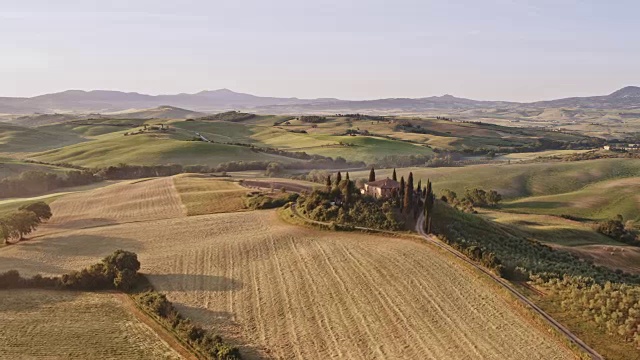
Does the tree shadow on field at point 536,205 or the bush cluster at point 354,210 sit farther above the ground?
the bush cluster at point 354,210

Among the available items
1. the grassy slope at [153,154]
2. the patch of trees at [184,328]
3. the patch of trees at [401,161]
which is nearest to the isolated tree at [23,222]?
the patch of trees at [184,328]

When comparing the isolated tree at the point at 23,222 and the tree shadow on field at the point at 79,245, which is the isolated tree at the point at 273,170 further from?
the isolated tree at the point at 23,222

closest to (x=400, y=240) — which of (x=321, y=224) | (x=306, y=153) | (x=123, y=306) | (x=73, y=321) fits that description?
(x=321, y=224)

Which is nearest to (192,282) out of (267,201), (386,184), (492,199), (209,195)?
(267,201)

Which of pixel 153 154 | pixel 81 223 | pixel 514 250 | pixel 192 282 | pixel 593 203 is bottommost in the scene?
pixel 593 203

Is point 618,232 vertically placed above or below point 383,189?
below

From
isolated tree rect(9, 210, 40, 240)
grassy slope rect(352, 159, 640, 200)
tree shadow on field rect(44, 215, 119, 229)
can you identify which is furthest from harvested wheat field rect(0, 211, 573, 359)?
grassy slope rect(352, 159, 640, 200)

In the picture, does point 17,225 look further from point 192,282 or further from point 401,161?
point 401,161
